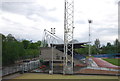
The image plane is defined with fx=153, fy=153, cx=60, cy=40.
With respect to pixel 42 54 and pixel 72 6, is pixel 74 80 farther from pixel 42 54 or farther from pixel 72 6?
pixel 42 54

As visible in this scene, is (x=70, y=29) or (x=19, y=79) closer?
(x=19, y=79)

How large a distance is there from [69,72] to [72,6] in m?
8.00

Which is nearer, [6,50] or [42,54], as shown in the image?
[6,50]

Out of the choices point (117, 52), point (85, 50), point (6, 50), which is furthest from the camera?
point (85, 50)

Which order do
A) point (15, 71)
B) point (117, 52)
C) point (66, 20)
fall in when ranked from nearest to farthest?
1. point (15, 71)
2. point (66, 20)
3. point (117, 52)

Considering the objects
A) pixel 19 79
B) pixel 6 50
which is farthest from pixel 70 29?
pixel 6 50

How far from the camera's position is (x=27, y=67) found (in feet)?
61.3

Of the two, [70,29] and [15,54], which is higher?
[70,29]

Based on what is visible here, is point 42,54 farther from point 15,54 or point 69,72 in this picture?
point 69,72

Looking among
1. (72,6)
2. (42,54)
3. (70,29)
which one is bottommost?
(42,54)

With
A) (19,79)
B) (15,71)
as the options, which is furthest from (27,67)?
(19,79)

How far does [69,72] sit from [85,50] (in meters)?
45.5

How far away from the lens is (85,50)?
61.5m

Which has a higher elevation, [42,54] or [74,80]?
[42,54]
